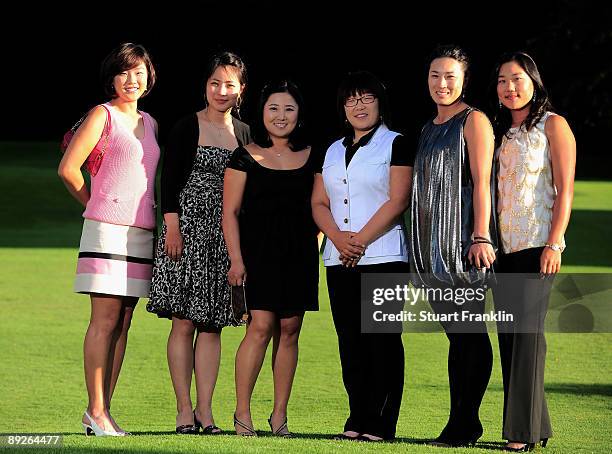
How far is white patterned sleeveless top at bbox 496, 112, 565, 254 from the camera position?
5016mm

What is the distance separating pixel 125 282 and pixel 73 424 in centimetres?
148

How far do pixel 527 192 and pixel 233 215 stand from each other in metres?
1.30

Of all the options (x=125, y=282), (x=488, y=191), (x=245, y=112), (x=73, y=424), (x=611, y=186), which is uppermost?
(x=245, y=112)

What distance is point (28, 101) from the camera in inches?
1186

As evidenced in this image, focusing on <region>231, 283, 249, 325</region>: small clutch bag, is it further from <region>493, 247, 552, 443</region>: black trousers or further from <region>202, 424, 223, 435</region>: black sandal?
<region>493, 247, 552, 443</region>: black trousers

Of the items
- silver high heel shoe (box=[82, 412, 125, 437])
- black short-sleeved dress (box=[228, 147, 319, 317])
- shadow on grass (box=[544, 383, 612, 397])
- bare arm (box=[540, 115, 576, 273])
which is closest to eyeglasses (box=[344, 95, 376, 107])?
black short-sleeved dress (box=[228, 147, 319, 317])

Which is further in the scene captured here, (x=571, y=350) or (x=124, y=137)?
(x=571, y=350)

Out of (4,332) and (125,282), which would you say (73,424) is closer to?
(125,282)

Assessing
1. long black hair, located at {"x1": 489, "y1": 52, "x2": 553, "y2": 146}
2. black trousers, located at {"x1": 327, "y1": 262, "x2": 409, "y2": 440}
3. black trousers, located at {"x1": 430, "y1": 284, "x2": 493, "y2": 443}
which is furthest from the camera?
black trousers, located at {"x1": 327, "y1": 262, "x2": 409, "y2": 440}

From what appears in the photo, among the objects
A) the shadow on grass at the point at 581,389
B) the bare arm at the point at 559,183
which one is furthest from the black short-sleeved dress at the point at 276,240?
the shadow on grass at the point at 581,389

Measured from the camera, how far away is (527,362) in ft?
16.4

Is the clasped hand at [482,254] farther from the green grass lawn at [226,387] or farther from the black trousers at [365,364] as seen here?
the green grass lawn at [226,387]

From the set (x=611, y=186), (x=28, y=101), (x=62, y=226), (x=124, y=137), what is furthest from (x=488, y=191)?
(x=28, y=101)

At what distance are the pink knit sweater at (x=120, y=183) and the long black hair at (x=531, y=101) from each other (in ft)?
5.14
